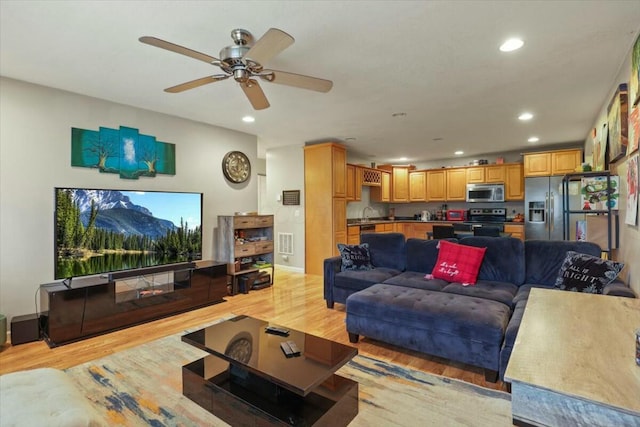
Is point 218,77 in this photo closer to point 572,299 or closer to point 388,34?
point 388,34

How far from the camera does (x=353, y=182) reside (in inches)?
254

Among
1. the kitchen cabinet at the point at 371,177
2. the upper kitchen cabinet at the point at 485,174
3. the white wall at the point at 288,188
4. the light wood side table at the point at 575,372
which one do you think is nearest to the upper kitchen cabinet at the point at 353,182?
the kitchen cabinet at the point at 371,177

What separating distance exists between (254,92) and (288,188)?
3748 mm

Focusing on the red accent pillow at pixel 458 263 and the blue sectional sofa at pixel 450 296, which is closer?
the blue sectional sofa at pixel 450 296

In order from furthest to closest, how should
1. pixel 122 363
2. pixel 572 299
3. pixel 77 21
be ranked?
pixel 122 363
pixel 77 21
pixel 572 299

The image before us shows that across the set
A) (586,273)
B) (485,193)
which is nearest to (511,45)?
(586,273)

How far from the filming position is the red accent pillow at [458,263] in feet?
10.5

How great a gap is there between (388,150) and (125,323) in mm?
5612

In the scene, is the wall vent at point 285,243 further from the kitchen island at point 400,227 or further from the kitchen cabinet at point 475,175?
the kitchen cabinet at point 475,175

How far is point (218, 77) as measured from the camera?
233cm

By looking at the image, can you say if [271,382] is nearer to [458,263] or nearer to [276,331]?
[276,331]

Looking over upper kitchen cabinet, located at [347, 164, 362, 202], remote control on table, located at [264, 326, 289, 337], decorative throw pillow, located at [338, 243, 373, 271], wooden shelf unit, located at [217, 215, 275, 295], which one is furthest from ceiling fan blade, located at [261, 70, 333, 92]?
upper kitchen cabinet, located at [347, 164, 362, 202]

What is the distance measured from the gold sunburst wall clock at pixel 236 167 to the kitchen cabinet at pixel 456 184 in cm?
489

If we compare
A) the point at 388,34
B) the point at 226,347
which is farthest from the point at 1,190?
the point at 388,34
